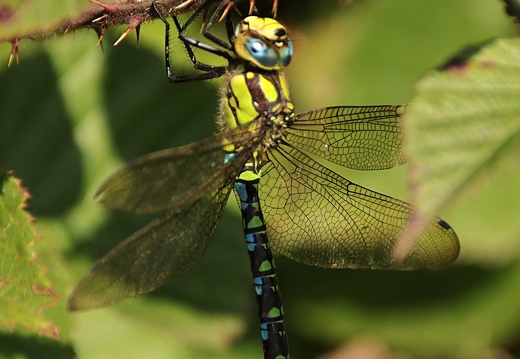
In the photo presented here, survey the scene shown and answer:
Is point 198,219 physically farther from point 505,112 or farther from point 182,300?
point 505,112

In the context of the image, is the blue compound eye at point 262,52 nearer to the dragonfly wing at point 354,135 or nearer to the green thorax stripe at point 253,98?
the green thorax stripe at point 253,98

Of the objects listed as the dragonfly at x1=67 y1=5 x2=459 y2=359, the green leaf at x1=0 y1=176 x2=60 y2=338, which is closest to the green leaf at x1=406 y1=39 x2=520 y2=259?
the dragonfly at x1=67 y1=5 x2=459 y2=359

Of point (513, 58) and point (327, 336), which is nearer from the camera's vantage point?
point (513, 58)

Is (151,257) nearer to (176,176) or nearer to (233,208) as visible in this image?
(176,176)

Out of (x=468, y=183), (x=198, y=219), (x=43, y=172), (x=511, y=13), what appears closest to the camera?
(x=468, y=183)

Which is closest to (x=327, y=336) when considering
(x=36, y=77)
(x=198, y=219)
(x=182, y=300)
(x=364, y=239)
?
(x=182, y=300)

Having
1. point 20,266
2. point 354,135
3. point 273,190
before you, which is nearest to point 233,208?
point 273,190

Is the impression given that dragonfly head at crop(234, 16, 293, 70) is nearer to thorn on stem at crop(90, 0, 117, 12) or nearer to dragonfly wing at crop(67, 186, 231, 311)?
dragonfly wing at crop(67, 186, 231, 311)
